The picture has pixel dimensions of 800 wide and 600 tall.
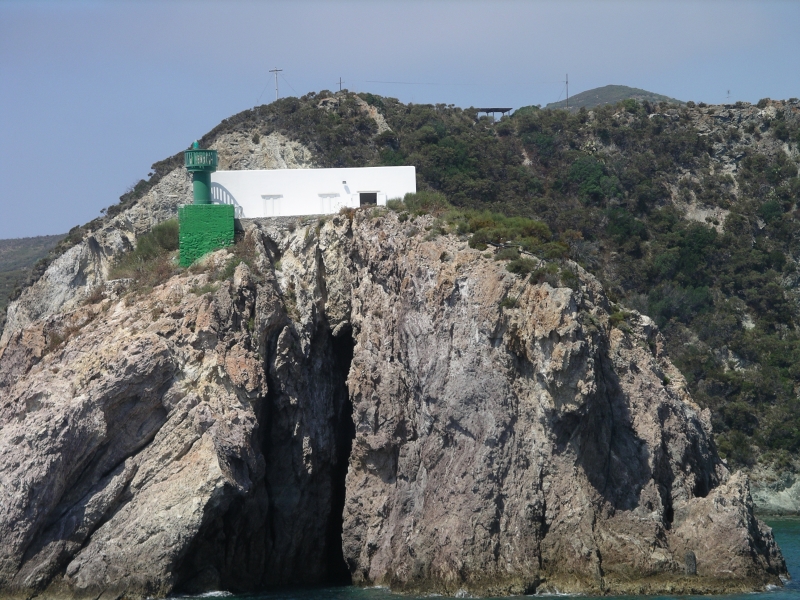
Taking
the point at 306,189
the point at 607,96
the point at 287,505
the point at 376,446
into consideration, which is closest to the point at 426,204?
the point at 306,189

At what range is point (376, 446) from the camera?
30562 millimetres

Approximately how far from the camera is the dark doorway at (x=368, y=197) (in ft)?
115

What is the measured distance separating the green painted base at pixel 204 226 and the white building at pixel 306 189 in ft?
2.71

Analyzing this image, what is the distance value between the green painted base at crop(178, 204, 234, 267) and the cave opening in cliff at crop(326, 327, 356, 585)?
426 centimetres

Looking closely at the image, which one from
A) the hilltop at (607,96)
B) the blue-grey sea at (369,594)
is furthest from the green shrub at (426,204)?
A: the hilltop at (607,96)

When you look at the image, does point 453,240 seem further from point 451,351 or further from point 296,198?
point 296,198

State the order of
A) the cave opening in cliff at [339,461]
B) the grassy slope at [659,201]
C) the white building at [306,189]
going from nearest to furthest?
the cave opening in cliff at [339,461] < the white building at [306,189] < the grassy slope at [659,201]

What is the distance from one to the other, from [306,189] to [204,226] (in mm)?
3207

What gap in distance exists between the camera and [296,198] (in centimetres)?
3528

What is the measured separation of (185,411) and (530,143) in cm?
3950

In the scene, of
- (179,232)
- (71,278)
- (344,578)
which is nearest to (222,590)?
(344,578)

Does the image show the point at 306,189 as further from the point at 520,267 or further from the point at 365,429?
the point at 520,267

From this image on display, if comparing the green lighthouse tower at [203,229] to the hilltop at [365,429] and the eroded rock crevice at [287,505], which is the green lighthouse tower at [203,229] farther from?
the eroded rock crevice at [287,505]

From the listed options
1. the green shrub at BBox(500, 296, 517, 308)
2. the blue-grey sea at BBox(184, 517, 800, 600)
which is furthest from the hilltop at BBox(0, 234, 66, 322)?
the green shrub at BBox(500, 296, 517, 308)
